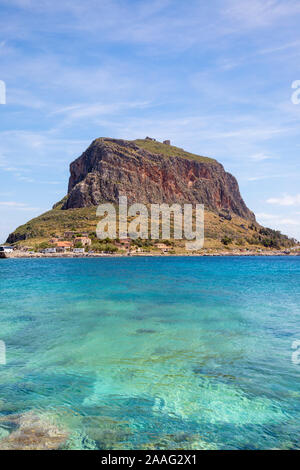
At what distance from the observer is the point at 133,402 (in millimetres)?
8117

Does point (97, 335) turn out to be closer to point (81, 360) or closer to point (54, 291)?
point (81, 360)

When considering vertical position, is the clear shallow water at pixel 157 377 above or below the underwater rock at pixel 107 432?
below

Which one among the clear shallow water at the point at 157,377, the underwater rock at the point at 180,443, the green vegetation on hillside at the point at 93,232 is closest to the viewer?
the underwater rock at the point at 180,443

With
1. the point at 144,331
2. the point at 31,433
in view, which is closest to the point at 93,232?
the point at 144,331

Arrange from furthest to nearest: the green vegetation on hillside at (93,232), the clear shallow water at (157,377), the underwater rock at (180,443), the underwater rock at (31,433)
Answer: the green vegetation on hillside at (93,232), the clear shallow water at (157,377), the underwater rock at (180,443), the underwater rock at (31,433)

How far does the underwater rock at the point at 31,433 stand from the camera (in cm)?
602

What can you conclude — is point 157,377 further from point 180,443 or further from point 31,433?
point 31,433

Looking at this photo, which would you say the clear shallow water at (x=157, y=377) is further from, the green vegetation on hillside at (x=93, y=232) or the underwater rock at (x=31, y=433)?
the green vegetation on hillside at (x=93, y=232)

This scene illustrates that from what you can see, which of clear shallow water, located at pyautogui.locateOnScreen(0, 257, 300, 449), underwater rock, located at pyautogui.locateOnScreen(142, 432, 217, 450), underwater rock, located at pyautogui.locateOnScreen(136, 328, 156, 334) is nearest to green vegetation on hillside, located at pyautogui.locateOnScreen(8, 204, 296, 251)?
clear shallow water, located at pyautogui.locateOnScreen(0, 257, 300, 449)

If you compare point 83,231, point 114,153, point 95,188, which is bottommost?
point 83,231

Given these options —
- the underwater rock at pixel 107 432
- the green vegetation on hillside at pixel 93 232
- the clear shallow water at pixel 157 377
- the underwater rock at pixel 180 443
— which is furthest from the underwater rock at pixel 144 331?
the green vegetation on hillside at pixel 93 232

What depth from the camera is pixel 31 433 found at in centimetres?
648
